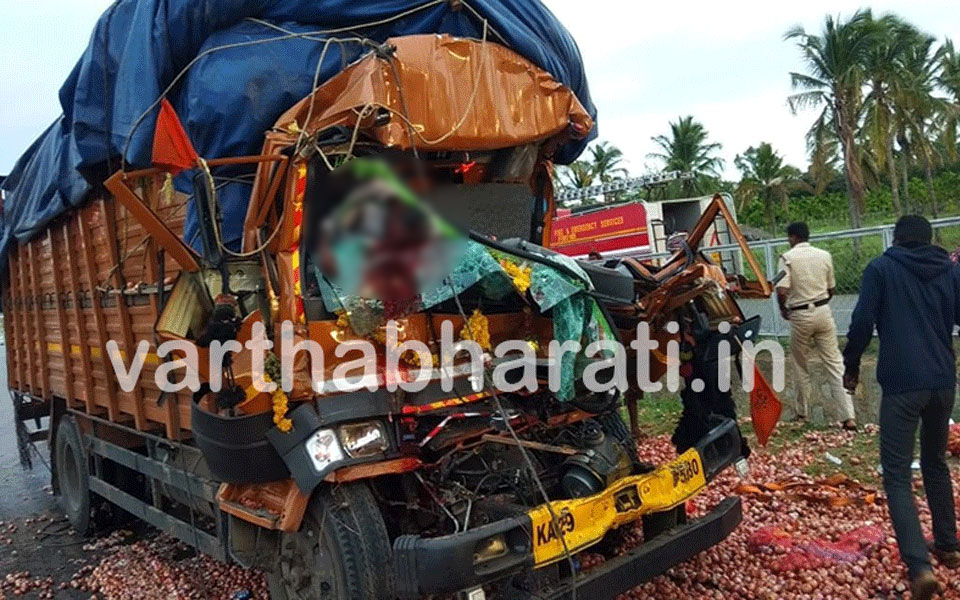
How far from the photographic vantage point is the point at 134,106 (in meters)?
4.04

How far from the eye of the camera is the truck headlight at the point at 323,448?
3.25 meters

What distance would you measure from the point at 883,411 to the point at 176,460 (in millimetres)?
4040

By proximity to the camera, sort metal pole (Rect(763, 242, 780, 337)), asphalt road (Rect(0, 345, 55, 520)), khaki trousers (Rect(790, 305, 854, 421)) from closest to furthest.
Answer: khaki trousers (Rect(790, 305, 854, 421)) < asphalt road (Rect(0, 345, 55, 520)) < metal pole (Rect(763, 242, 780, 337))

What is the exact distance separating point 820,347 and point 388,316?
5.28m

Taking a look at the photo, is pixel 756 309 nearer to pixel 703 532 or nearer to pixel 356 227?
pixel 703 532

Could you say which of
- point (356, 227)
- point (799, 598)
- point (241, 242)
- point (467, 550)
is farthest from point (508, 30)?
point (799, 598)

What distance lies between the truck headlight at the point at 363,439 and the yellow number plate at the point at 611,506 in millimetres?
715

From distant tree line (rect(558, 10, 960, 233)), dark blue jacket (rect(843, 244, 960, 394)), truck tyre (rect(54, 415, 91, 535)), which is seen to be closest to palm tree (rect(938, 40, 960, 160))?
distant tree line (rect(558, 10, 960, 233))

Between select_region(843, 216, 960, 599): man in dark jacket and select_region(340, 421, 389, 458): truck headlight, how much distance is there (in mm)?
2551

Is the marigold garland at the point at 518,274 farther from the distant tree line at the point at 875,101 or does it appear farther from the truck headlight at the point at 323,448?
the distant tree line at the point at 875,101

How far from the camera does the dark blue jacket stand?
3.98 meters

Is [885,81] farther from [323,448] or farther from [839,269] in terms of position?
[323,448]

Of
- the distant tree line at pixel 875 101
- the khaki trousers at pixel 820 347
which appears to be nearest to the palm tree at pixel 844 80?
the distant tree line at pixel 875 101

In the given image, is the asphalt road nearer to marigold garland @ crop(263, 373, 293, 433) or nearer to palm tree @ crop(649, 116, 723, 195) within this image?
marigold garland @ crop(263, 373, 293, 433)
